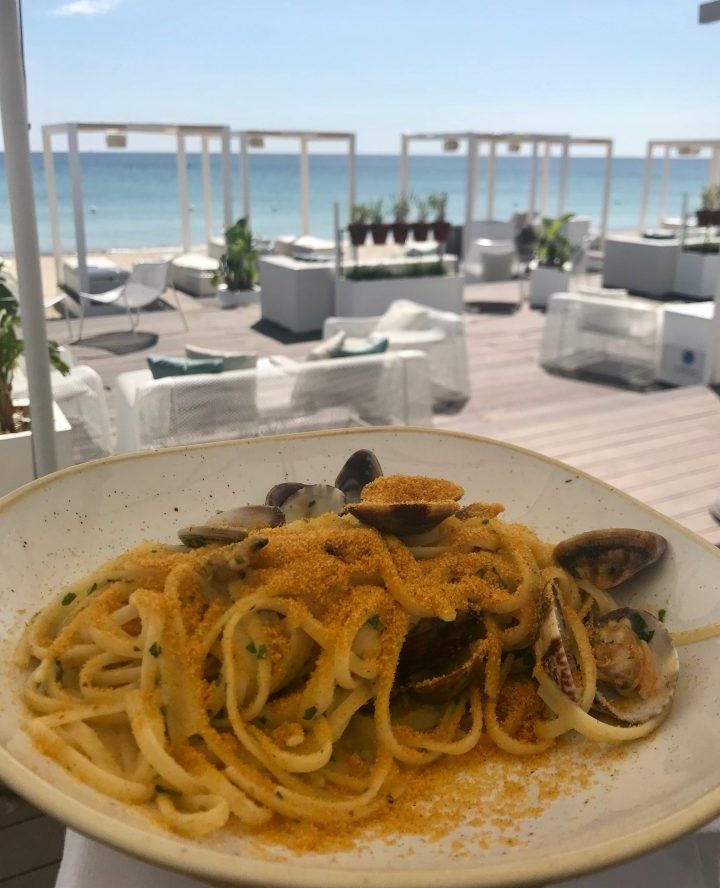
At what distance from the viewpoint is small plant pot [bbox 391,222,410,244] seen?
33.5 feet

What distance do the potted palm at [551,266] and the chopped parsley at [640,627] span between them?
36.3 ft

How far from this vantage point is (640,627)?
0.98 m

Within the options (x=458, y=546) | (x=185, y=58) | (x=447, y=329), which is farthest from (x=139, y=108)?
(x=458, y=546)

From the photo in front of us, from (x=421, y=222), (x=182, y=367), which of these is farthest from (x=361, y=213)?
(x=182, y=367)

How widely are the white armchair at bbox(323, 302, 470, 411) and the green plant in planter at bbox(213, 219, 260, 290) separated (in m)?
5.73

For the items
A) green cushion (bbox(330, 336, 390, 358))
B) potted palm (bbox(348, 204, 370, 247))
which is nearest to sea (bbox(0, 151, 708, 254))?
potted palm (bbox(348, 204, 370, 247))

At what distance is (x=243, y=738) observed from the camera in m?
0.83

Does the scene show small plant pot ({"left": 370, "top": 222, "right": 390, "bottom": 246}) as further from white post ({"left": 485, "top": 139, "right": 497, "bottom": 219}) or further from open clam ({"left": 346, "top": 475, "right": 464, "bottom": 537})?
open clam ({"left": 346, "top": 475, "right": 464, "bottom": 537})

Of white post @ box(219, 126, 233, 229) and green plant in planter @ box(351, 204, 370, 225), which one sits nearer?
green plant in planter @ box(351, 204, 370, 225)

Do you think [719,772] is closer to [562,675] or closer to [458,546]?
[562,675]

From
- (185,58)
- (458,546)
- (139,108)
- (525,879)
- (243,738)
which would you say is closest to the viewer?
(525,879)

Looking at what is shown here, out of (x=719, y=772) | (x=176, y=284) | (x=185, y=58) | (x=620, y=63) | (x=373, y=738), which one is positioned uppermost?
(x=185, y=58)

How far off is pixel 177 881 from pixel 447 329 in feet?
19.5

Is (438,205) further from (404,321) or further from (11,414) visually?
(11,414)
